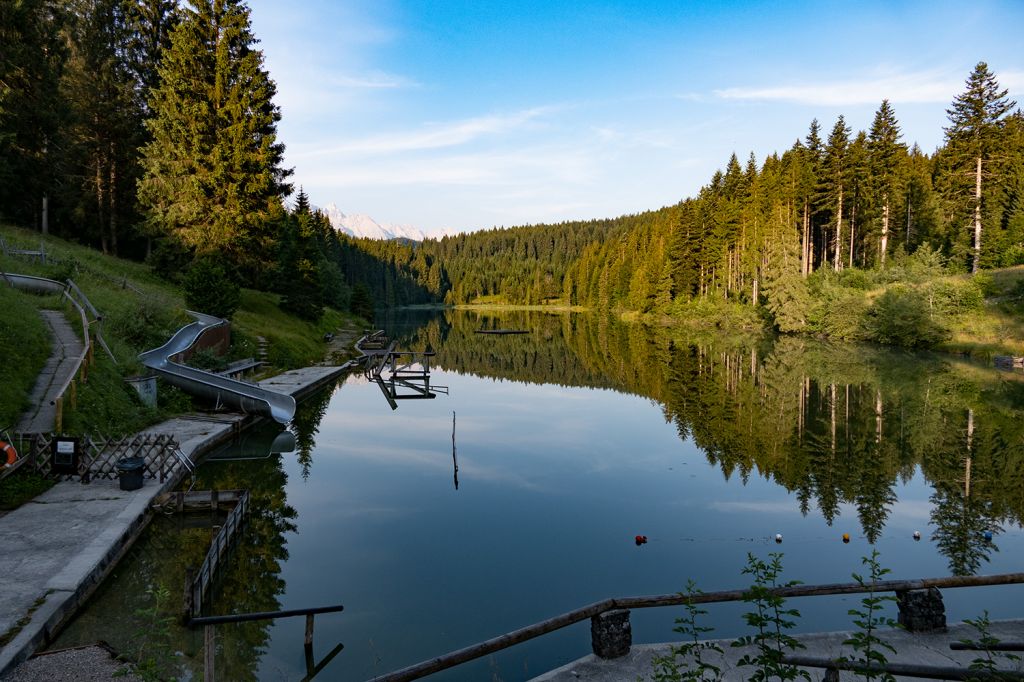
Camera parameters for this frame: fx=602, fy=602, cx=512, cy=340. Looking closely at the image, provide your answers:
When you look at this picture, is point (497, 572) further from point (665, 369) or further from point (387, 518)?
point (665, 369)

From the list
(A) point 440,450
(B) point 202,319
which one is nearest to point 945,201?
(A) point 440,450

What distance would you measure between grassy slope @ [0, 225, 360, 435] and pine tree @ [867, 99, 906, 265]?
59784 millimetres

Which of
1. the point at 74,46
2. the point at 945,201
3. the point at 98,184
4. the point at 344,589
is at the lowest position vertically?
the point at 344,589

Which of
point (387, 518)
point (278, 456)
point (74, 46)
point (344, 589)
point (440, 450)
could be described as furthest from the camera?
point (74, 46)

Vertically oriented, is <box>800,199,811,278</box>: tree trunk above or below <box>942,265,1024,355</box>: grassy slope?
above

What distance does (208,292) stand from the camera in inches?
1449

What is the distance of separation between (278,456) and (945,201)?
80904 millimetres

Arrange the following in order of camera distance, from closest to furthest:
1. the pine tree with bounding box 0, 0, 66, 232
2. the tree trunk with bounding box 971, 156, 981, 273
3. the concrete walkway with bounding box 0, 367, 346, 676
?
1. the concrete walkway with bounding box 0, 367, 346, 676
2. the pine tree with bounding box 0, 0, 66, 232
3. the tree trunk with bounding box 971, 156, 981, 273

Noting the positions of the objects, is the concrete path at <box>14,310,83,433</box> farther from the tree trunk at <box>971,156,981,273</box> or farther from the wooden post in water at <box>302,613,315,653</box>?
the tree trunk at <box>971,156,981,273</box>

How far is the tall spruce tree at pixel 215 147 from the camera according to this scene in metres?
44.2

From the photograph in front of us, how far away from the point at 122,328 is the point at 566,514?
79.3ft

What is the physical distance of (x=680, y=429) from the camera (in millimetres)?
28672

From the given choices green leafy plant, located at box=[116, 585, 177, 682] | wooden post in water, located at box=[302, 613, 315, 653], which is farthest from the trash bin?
wooden post in water, located at box=[302, 613, 315, 653]

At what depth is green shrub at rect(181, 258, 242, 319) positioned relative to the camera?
3656 centimetres
